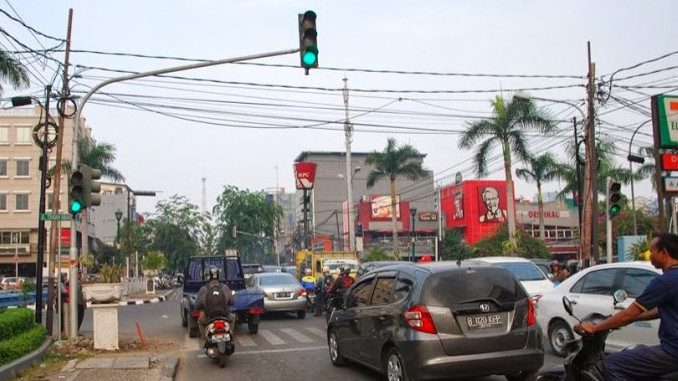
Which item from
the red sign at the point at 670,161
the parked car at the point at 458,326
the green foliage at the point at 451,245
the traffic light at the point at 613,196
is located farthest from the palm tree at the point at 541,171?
the parked car at the point at 458,326

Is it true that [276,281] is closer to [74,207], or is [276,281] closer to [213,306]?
[74,207]

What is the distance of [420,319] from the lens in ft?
25.5

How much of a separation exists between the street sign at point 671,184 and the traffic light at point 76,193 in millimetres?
16124

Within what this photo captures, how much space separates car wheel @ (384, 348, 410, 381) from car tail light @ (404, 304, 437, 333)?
487 mm

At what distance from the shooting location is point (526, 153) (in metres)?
33.6

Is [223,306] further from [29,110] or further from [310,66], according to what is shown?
[29,110]

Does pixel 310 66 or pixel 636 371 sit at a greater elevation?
pixel 310 66

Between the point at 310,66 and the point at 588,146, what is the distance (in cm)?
1666

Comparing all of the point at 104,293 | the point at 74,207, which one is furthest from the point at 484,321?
the point at 74,207

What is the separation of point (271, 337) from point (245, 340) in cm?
72

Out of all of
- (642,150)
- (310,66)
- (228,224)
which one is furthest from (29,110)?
(310,66)

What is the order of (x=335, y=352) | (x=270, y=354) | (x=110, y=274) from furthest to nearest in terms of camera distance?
1. (x=110, y=274)
2. (x=270, y=354)
3. (x=335, y=352)

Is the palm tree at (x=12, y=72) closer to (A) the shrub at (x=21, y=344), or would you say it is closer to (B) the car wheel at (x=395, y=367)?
(A) the shrub at (x=21, y=344)

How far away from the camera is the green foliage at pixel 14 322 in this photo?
10750 mm
